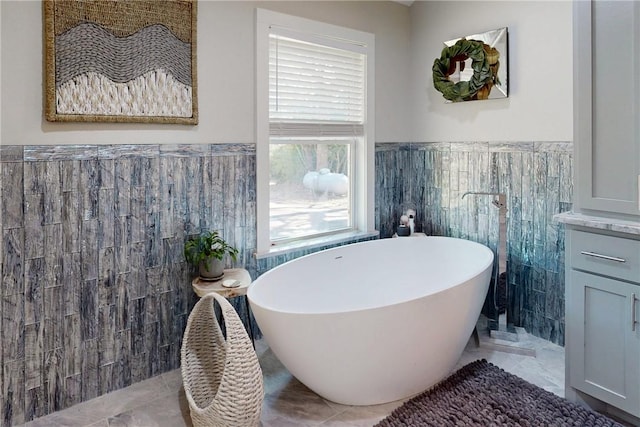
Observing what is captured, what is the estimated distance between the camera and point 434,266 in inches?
122

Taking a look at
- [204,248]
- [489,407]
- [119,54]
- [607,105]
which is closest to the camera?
[607,105]

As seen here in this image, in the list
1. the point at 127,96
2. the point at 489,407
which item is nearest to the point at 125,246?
the point at 127,96

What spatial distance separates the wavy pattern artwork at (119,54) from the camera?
2092 millimetres

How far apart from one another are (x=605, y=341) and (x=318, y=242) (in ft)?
5.80

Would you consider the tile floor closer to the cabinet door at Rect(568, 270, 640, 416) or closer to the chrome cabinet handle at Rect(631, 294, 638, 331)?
the cabinet door at Rect(568, 270, 640, 416)

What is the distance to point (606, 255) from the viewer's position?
6.40ft

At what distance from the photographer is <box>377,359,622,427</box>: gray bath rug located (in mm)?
2012

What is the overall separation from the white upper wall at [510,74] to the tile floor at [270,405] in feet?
4.68

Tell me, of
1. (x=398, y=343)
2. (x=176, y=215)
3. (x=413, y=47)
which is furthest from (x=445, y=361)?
(x=413, y=47)

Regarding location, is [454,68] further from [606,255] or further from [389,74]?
[606,255]

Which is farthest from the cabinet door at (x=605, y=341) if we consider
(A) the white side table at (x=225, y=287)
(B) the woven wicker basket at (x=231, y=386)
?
(A) the white side table at (x=225, y=287)

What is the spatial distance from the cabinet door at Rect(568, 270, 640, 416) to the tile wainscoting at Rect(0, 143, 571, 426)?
813mm

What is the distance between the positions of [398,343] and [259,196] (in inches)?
50.4

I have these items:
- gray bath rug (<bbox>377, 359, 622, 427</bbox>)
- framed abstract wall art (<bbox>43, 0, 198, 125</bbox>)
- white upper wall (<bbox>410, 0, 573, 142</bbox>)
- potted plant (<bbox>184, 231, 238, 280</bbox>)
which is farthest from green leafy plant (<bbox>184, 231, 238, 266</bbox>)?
white upper wall (<bbox>410, 0, 573, 142</bbox>)
